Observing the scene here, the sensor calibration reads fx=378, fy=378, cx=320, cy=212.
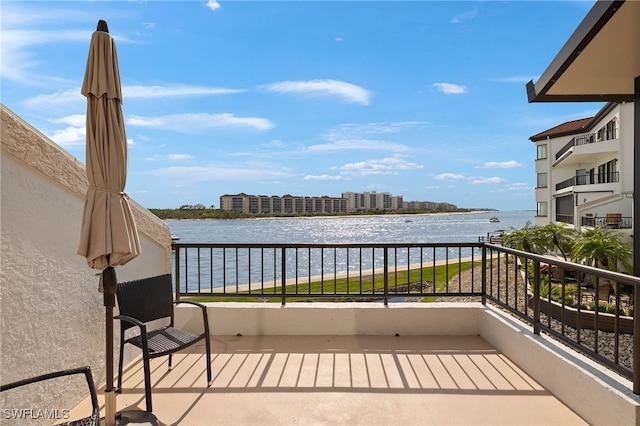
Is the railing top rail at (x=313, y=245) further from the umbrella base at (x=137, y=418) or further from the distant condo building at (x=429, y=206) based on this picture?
the distant condo building at (x=429, y=206)

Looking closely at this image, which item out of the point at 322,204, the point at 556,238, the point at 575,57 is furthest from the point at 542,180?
the point at 575,57

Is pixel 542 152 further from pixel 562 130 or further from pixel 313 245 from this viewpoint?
pixel 313 245

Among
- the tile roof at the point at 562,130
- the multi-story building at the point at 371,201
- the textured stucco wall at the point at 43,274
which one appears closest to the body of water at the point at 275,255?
the textured stucco wall at the point at 43,274

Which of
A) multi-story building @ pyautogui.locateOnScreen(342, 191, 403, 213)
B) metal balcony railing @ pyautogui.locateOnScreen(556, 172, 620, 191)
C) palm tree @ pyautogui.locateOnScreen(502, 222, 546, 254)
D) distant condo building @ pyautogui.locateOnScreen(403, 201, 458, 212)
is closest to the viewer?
palm tree @ pyautogui.locateOnScreen(502, 222, 546, 254)

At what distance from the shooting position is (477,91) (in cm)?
2283

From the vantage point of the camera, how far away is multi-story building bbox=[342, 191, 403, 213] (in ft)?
200

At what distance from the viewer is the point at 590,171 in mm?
25797

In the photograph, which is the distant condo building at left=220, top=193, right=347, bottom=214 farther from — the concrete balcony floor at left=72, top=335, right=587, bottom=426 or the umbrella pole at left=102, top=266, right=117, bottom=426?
the umbrella pole at left=102, top=266, right=117, bottom=426

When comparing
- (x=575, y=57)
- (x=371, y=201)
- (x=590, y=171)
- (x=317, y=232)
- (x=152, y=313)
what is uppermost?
(x=590, y=171)

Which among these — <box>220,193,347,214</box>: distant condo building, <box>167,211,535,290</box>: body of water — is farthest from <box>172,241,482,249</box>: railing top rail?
<box>220,193,347,214</box>: distant condo building

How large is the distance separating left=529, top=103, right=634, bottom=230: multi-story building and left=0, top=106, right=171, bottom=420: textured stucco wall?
1727 centimetres

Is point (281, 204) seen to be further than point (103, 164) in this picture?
Yes
